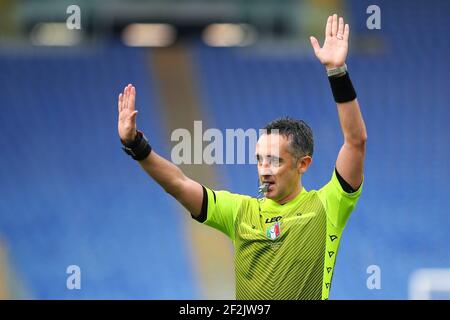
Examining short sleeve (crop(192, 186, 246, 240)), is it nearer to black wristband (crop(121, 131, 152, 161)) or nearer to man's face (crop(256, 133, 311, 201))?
man's face (crop(256, 133, 311, 201))

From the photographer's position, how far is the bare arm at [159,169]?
3645 mm

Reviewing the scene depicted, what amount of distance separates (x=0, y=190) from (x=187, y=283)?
2.04 m

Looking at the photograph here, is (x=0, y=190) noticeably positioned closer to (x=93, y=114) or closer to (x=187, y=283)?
(x=93, y=114)

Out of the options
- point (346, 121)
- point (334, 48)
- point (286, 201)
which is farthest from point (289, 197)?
point (334, 48)

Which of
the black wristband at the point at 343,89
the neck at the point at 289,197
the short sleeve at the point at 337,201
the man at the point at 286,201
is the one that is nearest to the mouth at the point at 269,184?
the man at the point at 286,201

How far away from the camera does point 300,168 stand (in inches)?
152

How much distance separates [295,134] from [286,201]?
11.1 inches

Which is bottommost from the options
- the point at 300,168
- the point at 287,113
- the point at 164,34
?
the point at 300,168

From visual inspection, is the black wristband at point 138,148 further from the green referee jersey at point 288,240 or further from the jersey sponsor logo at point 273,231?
the jersey sponsor logo at point 273,231

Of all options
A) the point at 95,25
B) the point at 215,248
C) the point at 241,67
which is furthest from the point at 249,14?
the point at 215,248

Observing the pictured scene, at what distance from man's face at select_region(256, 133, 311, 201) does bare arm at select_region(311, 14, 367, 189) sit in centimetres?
20

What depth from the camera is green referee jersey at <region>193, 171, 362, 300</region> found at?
3.69 meters

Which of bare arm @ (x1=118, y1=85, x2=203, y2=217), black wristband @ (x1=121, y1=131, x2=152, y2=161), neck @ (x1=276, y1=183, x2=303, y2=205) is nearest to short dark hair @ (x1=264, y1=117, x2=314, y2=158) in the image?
→ neck @ (x1=276, y1=183, x2=303, y2=205)

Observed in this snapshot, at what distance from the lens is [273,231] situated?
3750mm
